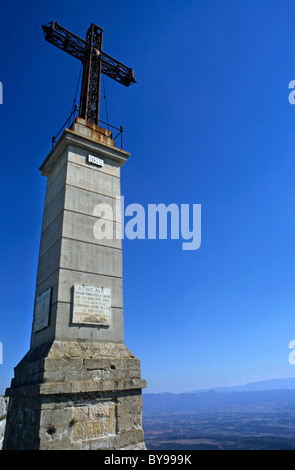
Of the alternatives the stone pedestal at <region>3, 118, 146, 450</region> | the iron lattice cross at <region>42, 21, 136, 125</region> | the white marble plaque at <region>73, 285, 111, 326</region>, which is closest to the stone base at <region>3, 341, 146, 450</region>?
the stone pedestal at <region>3, 118, 146, 450</region>

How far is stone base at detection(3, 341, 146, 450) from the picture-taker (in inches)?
237

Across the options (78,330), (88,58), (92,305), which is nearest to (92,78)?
(88,58)

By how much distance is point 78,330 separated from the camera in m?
7.21

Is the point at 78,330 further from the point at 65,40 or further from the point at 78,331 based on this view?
the point at 65,40

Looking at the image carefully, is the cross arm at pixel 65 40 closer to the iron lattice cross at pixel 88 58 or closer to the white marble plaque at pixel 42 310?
the iron lattice cross at pixel 88 58

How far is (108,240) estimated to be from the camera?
8.70 m

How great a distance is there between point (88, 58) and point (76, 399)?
451 inches

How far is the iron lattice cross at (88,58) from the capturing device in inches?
432

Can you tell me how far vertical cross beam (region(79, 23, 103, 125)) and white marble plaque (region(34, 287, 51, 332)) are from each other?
6215 millimetres

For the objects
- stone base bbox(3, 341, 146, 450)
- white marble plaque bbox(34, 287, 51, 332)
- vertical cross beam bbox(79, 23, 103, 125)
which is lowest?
stone base bbox(3, 341, 146, 450)

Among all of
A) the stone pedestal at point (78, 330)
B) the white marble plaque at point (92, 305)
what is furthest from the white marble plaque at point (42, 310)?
the white marble plaque at point (92, 305)

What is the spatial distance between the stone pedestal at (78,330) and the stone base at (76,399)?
0.7 inches

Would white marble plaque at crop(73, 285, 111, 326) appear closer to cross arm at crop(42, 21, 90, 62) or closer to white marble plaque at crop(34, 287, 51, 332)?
white marble plaque at crop(34, 287, 51, 332)

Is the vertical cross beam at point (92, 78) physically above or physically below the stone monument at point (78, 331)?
above
